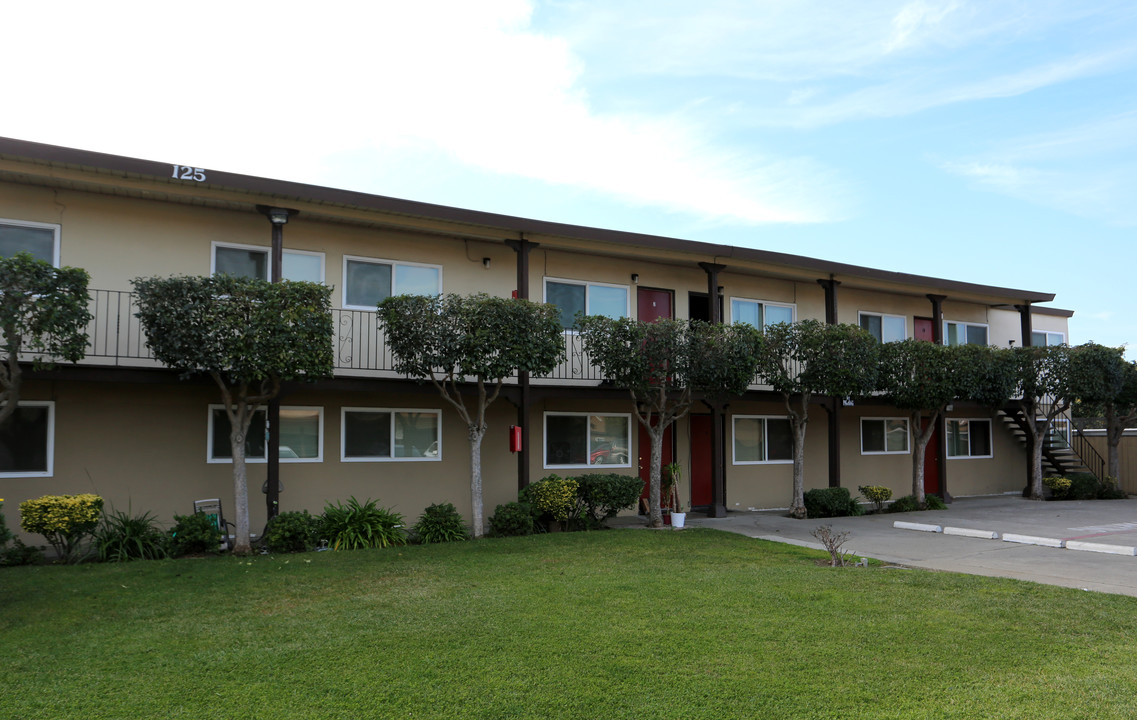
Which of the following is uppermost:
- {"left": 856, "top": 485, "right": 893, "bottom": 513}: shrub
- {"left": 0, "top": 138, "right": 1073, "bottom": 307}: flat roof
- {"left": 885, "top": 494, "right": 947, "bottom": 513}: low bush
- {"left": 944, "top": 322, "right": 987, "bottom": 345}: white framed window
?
{"left": 0, "top": 138, "right": 1073, "bottom": 307}: flat roof

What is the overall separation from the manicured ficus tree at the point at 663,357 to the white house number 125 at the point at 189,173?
20.8ft

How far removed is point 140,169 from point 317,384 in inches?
153

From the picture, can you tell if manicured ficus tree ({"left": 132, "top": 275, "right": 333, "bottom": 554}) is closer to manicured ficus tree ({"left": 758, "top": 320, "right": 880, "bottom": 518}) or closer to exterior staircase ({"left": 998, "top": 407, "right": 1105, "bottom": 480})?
manicured ficus tree ({"left": 758, "top": 320, "right": 880, "bottom": 518})

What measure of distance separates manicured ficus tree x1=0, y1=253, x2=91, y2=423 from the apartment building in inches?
70.0

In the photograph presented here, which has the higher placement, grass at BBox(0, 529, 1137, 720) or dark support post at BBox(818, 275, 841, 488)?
dark support post at BBox(818, 275, 841, 488)

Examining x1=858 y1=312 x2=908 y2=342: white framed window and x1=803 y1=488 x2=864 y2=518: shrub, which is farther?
x1=858 y1=312 x2=908 y2=342: white framed window

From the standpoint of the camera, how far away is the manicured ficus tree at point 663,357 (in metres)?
14.0

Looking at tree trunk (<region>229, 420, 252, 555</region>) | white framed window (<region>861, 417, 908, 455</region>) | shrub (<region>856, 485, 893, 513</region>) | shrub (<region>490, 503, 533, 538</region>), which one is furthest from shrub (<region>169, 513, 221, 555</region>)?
white framed window (<region>861, 417, 908, 455</region>)

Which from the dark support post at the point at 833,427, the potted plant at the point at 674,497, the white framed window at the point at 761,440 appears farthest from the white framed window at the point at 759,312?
the potted plant at the point at 674,497

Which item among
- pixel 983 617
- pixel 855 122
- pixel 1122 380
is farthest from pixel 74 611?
pixel 1122 380

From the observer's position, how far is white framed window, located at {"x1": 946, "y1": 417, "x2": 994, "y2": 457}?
71.7 ft

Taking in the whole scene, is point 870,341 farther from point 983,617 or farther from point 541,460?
point 983,617

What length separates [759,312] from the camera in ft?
60.9

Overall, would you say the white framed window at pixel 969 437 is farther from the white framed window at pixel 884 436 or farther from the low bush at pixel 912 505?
the low bush at pixel 912 505
